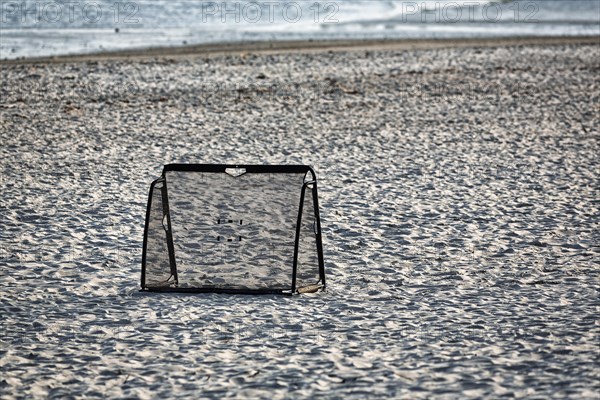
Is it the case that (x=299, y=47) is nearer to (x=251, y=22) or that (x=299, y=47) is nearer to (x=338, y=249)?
(x=251, y=22)

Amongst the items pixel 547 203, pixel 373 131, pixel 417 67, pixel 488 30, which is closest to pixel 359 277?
pixel 547 203

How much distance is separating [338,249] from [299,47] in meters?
18.9

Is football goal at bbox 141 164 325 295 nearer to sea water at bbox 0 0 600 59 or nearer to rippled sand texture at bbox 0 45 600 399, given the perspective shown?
rippled sand texture at bbox 0 45 600 399

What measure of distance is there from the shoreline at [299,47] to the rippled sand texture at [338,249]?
6483 mm

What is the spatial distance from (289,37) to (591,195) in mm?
21899

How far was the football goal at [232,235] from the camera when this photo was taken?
21.3ft

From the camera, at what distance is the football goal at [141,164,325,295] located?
6496 mm

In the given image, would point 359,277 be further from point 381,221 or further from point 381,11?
point 381,11

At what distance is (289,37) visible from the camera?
3083 cm

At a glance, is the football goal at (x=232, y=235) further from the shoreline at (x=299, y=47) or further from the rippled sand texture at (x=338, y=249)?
the shoreline at (x=299, y=47)

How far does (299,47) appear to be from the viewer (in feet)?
86.3

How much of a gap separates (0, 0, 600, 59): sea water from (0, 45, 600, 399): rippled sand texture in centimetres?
1199

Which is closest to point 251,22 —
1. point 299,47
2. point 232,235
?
point 299,47

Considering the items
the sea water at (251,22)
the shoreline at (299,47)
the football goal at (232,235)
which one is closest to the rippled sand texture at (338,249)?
the football goal at (232,235)
